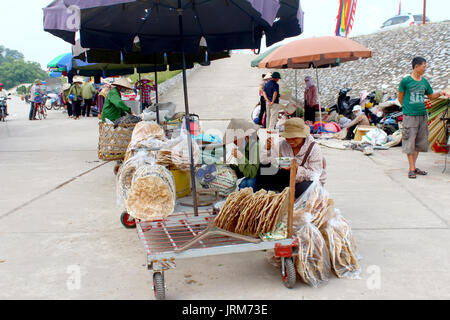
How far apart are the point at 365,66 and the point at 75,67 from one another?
1426 cm

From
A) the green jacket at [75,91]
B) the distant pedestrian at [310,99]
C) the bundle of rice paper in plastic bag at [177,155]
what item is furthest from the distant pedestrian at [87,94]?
the bundle of rice paper in plastic bag at [177,155]

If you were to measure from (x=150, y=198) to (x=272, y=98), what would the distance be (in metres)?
7.83

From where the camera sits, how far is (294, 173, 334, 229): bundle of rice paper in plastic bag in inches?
142

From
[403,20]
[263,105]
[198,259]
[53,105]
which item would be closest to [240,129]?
[198,259]

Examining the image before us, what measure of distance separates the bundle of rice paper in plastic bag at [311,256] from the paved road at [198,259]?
3.3 inches

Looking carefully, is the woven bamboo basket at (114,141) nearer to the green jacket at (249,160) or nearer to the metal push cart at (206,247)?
the green jacket at (249,160)

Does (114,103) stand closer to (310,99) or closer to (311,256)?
(311,256)

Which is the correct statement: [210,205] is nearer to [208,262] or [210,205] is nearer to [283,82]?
→ [208,262]

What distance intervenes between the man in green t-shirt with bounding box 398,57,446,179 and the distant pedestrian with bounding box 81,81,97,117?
49.4 ft

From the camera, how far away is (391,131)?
1041 centimetres

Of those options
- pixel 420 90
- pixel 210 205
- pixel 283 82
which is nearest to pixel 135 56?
pixel 210 205

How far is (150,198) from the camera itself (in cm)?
415

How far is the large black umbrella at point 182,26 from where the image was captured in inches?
171

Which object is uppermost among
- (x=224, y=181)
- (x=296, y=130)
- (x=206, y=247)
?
(x=296, y=130)
